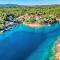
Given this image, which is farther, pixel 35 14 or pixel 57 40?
pixel 35 14

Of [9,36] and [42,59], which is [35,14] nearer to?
[9,36]

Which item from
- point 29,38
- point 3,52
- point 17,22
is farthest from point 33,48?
point 17,22

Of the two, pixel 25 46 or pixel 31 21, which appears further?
pixel 31 21

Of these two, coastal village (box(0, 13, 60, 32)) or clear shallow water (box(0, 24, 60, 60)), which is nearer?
clear shallow water (box(0, 24, 60, 60))

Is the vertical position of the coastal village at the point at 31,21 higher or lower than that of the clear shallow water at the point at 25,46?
lower

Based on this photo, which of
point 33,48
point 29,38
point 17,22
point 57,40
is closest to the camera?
point 33,48

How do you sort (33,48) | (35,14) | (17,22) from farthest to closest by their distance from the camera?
(35,14), (17,22), (33,48)

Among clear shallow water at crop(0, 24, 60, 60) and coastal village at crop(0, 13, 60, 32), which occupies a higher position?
clear shallow water at crop(0, 24, 60, 60)

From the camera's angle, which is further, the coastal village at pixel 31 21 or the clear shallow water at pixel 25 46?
the coastal village at pixel 31 21

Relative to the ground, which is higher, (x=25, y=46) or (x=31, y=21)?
(x=25, y=46)
